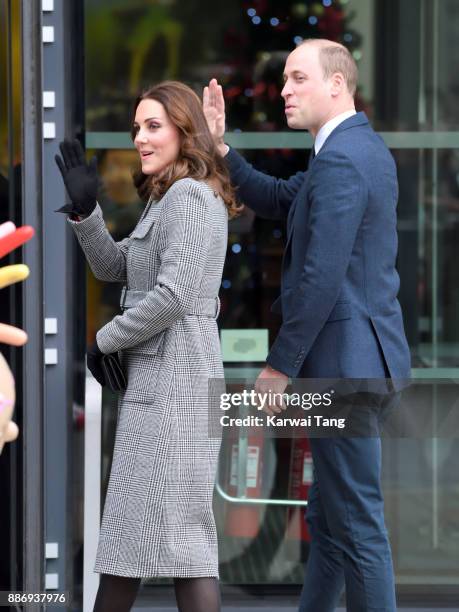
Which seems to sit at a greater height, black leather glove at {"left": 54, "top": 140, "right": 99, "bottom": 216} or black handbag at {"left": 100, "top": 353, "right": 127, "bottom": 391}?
black leather glove at {"left": 54, "top": 140, "right": 99, "bottom": 216}

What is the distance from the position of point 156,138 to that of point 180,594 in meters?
1.27

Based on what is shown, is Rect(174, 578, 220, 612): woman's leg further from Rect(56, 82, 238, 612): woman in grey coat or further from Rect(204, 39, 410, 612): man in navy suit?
Rect(204, 39, 410, 612): man in navy suit

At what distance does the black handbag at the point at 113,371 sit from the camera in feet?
11.1

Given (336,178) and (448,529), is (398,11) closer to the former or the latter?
(336,178)

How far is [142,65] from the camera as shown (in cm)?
430

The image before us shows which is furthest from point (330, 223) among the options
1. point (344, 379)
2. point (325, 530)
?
point (325, 530)

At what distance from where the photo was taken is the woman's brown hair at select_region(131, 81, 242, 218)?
3.35m

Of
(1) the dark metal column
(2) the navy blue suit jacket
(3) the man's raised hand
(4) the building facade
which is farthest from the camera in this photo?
(4) the building facade

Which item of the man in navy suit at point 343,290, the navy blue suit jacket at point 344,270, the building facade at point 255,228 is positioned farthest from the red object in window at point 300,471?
the navy blue suit jacket at point 344,270

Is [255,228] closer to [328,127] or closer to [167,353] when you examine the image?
[328,127]

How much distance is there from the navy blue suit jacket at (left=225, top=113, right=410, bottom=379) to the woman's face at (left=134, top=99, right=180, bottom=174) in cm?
39

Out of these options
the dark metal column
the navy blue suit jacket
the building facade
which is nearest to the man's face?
the navy blue suit jacket

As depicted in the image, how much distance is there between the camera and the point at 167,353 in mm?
3295

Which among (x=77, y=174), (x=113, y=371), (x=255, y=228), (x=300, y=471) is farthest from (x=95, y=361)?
(x=300, y=471)
